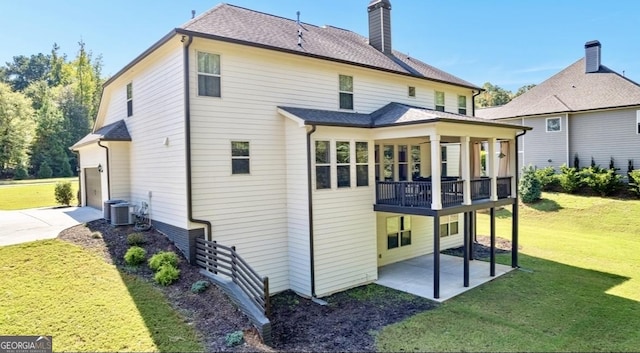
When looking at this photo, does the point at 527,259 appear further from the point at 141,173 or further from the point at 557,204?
the point at 141,173

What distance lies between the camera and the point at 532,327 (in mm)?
8320

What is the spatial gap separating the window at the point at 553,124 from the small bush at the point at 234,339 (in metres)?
26.3

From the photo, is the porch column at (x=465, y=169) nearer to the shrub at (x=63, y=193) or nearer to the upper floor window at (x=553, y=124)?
the upper floor window at (x=553, y=124)

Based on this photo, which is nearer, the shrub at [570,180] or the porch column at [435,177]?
the porch column at [435,177]

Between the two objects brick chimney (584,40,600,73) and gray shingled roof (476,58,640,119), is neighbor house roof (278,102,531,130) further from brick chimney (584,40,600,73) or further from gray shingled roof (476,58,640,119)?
brick chimney (584,40,600,73)

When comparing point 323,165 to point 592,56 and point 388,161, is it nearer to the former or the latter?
point 388,161

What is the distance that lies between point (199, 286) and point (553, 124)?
26.3m

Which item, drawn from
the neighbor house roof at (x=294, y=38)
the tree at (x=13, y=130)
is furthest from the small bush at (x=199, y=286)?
the tree at (x=13, y=130)

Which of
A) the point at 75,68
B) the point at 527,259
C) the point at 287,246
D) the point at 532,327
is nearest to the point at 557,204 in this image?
the point at 527,259

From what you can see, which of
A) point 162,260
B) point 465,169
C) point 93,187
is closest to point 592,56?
point 465,169

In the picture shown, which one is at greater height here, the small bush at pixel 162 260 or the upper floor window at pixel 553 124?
the upper floor window at pixel 553 124

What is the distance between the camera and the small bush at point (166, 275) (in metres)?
8.87

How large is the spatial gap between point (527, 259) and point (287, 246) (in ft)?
31.9

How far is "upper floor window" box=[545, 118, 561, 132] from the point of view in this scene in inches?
1001
